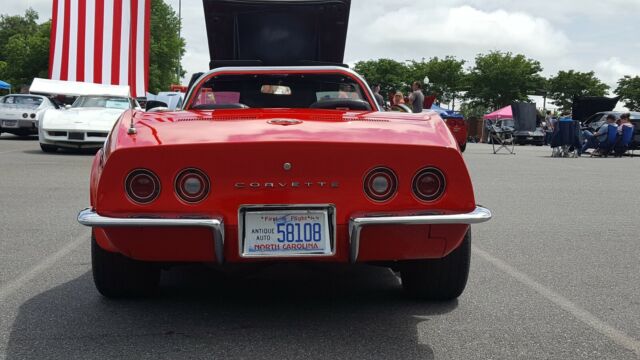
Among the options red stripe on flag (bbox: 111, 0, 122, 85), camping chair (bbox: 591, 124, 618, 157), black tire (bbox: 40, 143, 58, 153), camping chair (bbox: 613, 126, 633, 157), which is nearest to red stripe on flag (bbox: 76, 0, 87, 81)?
red stripe on flag (bbox: 111, 0, 122, 85)

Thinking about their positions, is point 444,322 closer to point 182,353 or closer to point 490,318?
point 490,318

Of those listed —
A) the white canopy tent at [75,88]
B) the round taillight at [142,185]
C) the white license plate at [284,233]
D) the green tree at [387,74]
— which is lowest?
the white license plate at [284,233]

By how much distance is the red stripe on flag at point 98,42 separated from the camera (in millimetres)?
18578

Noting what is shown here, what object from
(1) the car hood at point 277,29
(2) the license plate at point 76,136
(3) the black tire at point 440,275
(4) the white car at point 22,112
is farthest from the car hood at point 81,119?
(3) the black tire at point 440,275

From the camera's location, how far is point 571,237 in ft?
20.8

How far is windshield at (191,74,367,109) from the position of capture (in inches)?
194

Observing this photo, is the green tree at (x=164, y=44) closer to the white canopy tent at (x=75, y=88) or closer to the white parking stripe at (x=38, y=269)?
the white canopy tent at (x=75, y=88)

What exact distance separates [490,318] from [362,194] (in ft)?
3.30

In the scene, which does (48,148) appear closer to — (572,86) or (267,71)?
(267,71)

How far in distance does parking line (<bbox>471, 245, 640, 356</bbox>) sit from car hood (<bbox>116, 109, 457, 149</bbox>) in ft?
3.69

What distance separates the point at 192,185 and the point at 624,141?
21580 millimetres

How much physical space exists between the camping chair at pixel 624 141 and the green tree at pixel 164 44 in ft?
162

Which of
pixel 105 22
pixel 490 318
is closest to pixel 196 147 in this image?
pixel 490 318

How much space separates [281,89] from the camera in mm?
5055
